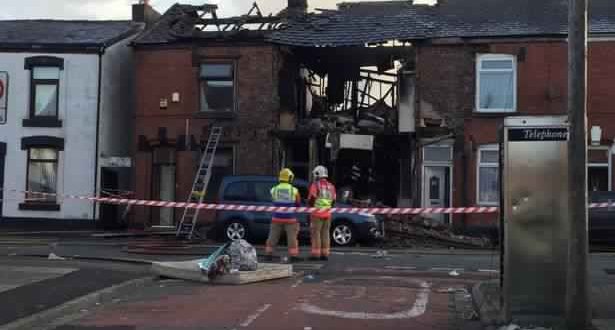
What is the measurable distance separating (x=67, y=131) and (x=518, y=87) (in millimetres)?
15221

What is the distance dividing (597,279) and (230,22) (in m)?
17.3

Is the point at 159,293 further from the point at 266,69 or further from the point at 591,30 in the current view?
the point at 591,30

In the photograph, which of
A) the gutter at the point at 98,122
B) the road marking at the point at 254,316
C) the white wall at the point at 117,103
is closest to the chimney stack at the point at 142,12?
the white wall at the point at 117,103

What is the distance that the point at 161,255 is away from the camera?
54.7 ft

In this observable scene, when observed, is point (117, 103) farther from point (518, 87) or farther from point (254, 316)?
point (254, 316)

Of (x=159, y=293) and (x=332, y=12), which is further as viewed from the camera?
(x=332, y=12)

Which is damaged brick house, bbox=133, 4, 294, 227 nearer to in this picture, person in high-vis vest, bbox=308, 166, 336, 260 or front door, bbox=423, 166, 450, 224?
front door, bbox=423, 166, 450, 224

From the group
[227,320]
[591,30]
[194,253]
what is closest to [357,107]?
[591,30]

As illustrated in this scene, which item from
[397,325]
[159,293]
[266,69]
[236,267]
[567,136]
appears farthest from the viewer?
[266,69]

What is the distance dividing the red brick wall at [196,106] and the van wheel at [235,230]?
4730 mm

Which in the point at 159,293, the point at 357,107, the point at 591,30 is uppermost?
the point at 591,30

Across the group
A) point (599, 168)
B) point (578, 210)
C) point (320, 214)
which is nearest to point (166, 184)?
point (320, 214)

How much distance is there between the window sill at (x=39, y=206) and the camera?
87.7 ft

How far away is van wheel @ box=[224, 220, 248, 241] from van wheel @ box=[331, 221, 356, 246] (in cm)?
245
